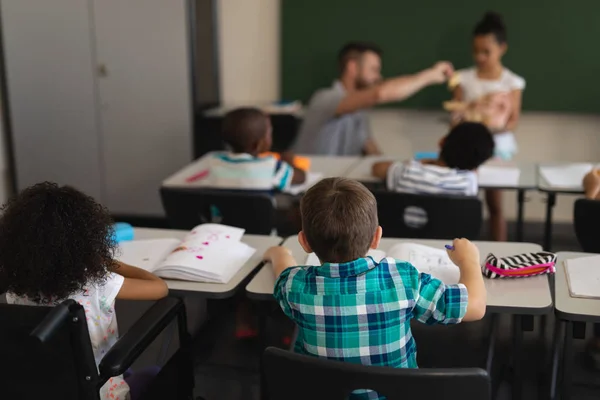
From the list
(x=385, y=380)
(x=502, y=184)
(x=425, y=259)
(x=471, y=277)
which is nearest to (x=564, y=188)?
(x=502, y=184)

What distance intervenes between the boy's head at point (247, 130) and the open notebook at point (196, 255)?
30.4 inches

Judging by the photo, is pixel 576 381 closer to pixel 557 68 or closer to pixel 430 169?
pixel 430 169

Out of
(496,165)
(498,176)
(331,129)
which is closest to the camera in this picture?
(498,176)

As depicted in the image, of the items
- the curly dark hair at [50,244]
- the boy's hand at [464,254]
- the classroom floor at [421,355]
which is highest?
the curly dark hair at [50,244]

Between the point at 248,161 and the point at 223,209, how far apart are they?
1.24 ft

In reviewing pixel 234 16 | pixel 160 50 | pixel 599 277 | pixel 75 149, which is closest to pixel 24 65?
pixel 75 149

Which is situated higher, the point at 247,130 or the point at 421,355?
the point at 247,130

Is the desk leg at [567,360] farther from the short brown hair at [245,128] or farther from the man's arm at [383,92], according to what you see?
the man's arm at [383,92]

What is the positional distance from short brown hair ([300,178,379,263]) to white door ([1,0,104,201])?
3648 mm

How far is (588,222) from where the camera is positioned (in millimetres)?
2527

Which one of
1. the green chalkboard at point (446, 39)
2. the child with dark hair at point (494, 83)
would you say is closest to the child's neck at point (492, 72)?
the child with dark hair at point (494, 83)

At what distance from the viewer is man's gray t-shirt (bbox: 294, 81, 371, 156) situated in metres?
4.30

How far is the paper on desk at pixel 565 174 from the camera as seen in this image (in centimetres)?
326

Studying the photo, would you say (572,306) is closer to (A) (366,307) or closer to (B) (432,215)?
(A) (366,307)
